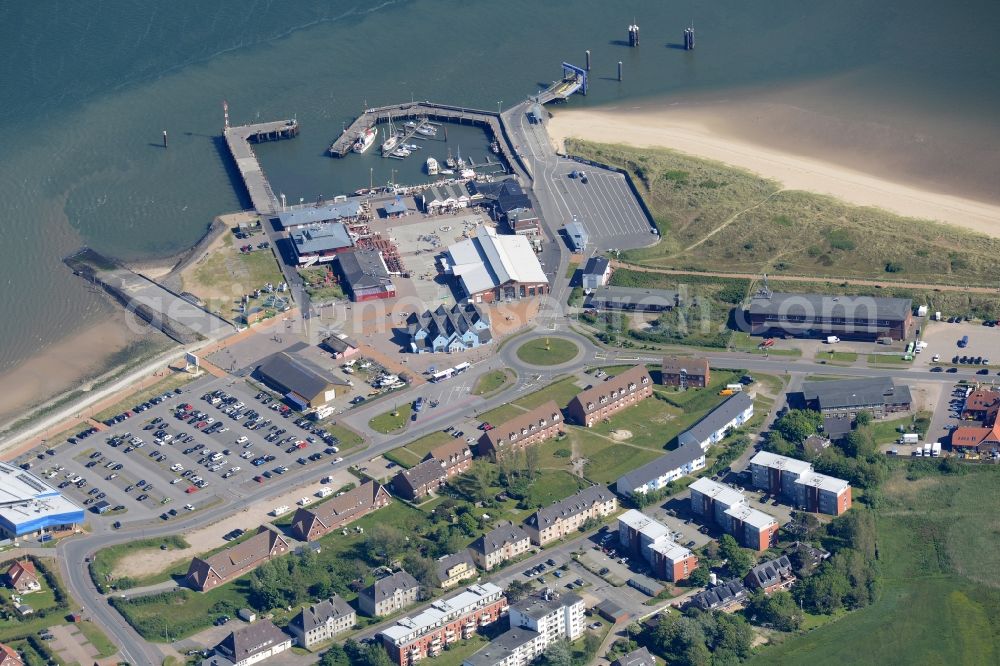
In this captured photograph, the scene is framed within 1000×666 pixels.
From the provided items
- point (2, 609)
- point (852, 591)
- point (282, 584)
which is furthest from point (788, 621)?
point (2, 609)

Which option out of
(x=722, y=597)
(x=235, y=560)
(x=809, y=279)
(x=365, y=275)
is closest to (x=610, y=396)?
(x=809, y=279)

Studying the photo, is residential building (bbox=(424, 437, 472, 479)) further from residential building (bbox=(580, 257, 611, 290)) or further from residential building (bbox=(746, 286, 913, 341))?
residential building (bbox=(746, 286, 913, 341))

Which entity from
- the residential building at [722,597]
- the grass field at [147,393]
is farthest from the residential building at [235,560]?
the residential building at [722,597]

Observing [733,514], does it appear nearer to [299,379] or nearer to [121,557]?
[299,379]

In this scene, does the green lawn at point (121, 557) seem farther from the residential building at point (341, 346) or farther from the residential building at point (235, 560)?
the residential building at point (341, 346)

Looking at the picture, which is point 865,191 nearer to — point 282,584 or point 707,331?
point 707,331

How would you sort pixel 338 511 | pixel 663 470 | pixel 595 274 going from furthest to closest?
pixel 595 274 → pixel 663 470 → pixel 338 511
